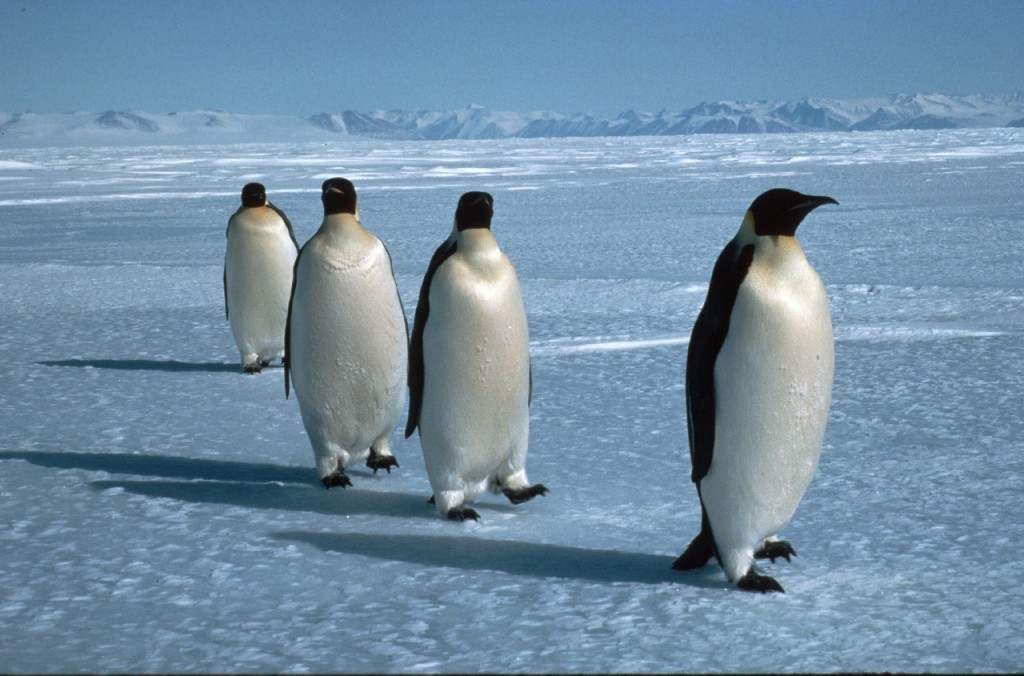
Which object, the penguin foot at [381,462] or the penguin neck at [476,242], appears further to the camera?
the penguin foot at [381,462]

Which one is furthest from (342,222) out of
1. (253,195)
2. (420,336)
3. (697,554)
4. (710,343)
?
(253,195)

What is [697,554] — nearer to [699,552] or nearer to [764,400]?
[699,552]

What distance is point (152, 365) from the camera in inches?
203

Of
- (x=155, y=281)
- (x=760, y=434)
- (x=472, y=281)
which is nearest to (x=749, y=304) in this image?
(x=760, y=434)

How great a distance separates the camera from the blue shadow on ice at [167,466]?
3.41 meters

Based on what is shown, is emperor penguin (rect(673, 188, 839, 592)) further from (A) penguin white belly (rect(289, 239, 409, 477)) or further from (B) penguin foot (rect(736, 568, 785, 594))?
(A) penguin white belly (rect(289, 239, 409, 477))

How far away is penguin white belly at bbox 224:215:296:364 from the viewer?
4.96m

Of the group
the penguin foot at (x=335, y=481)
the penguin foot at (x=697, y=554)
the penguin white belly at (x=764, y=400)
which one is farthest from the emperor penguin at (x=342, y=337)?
the penguin white belly at (x=764, y=400)

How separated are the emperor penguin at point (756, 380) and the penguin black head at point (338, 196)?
1310 millimetres

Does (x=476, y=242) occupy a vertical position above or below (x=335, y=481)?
above

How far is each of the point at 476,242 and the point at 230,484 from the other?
1067 millimetres

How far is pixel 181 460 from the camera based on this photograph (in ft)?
11.8

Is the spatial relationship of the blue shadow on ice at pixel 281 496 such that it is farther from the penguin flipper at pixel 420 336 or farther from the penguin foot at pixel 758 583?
the penguin foot at pixel 758 583

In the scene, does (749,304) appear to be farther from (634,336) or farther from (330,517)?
(634,336)
